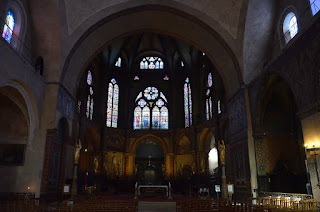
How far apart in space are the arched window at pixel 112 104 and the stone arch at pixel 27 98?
15.5 meters

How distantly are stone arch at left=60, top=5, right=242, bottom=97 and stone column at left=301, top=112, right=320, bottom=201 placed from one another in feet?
25.6

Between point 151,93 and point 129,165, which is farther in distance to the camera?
point 151,93

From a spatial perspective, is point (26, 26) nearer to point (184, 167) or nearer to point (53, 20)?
point (53, 20)

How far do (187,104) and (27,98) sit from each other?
21.0 metres

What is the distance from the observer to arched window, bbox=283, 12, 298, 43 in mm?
16312

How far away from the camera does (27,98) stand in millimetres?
16656

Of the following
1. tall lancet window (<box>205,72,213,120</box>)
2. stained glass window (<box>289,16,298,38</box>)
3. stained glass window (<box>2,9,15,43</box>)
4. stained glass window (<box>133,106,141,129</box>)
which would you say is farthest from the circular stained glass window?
A: stained glass window (<box>289,16,298,38</box>)

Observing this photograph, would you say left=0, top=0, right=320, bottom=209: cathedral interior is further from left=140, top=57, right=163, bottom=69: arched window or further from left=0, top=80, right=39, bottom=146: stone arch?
left=140, top=57, right=163, bottom=69: arched window

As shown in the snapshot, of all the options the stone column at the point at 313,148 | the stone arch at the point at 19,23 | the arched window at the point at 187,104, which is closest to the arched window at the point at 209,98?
the arched window at the point at 187,104

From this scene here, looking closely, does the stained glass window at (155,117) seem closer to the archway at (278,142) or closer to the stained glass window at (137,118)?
the stained glass window at (137,118)

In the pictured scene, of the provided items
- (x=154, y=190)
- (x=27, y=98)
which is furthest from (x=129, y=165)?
(x=27, y=98)

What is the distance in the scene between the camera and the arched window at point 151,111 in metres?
34.8

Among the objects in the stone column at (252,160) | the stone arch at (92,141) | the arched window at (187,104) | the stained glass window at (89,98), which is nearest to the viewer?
the stone column at (252,160)

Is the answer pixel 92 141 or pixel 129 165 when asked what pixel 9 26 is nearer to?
pixel 92 141
